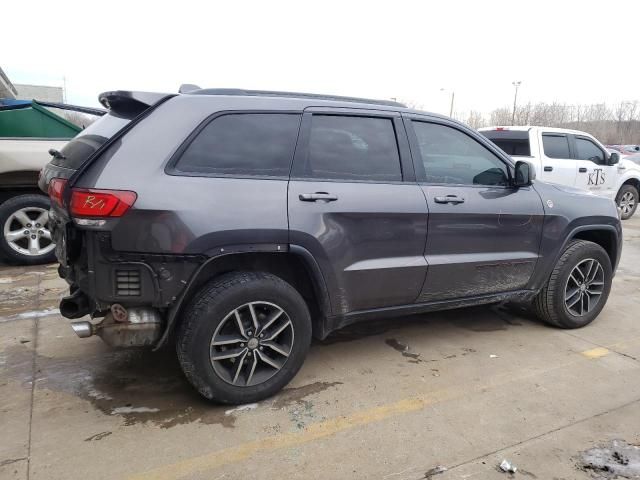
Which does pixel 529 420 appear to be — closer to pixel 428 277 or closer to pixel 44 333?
pixel 428 277

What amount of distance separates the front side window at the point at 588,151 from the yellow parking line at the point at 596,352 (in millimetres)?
7040

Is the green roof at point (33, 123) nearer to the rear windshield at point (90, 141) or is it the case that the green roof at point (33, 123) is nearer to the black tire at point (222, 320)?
the rear windshield at point (90, 141)

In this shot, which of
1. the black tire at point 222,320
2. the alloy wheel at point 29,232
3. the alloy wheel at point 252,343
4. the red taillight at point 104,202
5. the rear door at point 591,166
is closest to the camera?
the red taillight at point 104,202

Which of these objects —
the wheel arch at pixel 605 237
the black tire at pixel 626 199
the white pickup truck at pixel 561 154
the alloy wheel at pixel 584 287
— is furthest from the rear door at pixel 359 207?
the black tire at pixel 626 199

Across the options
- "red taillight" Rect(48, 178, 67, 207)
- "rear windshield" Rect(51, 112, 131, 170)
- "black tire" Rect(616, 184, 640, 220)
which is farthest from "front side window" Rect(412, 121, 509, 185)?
"black tire" Rect(616, 184, 640, 220)

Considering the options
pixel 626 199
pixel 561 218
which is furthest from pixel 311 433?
pixel 626 199

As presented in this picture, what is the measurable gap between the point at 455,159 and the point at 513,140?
6.56 m

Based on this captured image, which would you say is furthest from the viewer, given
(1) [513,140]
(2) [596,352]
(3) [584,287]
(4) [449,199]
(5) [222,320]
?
(1) [513,140]

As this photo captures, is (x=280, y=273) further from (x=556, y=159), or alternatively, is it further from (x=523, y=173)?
(x=556, y=159)

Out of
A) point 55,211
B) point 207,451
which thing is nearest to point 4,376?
point 55,211

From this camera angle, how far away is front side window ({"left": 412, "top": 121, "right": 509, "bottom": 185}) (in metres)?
3.65

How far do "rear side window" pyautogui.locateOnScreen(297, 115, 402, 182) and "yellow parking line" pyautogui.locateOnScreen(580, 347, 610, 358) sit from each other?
219 centimetres

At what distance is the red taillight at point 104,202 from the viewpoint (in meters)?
2.62

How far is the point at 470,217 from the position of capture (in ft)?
12.1
